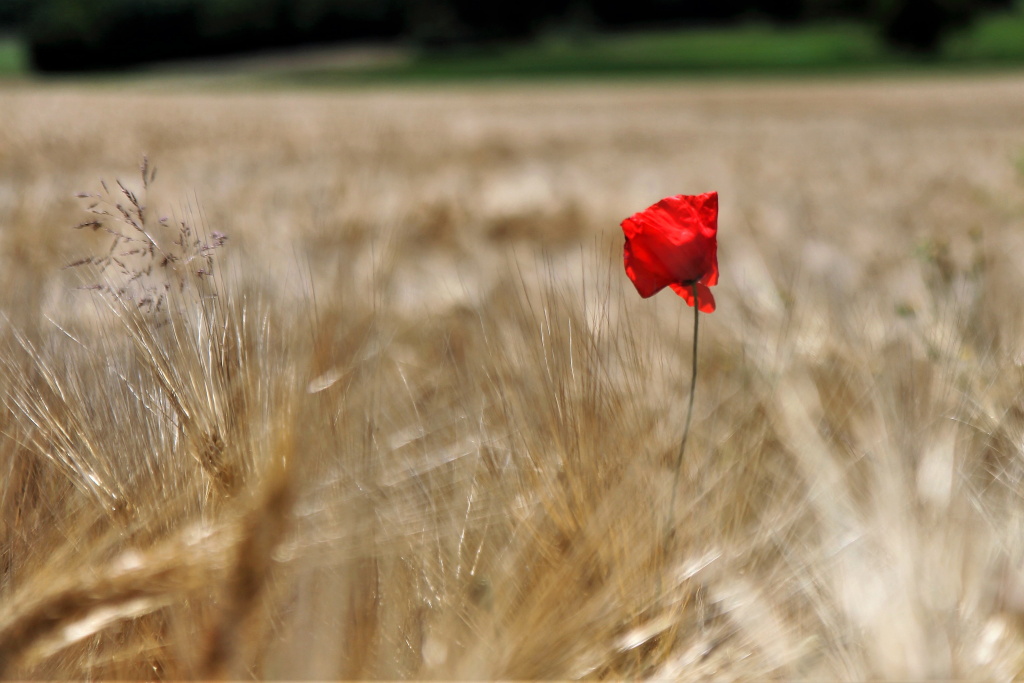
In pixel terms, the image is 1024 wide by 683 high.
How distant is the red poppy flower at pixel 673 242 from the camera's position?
0.58 m

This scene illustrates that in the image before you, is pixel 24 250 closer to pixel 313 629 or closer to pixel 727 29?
pixel 313 629

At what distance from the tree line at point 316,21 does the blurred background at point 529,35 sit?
0.04 meters

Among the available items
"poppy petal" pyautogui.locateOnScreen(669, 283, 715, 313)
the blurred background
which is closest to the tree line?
the blurred background

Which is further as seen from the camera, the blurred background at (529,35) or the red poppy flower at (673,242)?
the blurred background at (529,35)

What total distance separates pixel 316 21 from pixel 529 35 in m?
8.73

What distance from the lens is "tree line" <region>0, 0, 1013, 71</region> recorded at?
32000mm

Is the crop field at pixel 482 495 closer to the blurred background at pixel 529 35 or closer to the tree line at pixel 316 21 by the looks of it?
the blurred background at pixel 529 35

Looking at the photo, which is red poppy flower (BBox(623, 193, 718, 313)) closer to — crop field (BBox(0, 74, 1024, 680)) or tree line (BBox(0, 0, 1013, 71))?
crop field (BBox(0, 74, 1024, 680))

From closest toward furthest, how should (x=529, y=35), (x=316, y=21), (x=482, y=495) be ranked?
1. (x=482, y=495)
2. (x=529, y=35)
3. (x=316, y=21)

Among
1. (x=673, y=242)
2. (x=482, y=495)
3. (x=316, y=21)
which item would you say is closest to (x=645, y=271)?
(x=673, y=242)

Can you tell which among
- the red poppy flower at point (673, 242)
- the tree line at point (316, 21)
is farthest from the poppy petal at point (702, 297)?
the tree line at point (316, 21)

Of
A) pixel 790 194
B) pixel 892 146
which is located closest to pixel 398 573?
pixel 790 194

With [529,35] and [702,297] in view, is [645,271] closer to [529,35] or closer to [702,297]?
[702,297]

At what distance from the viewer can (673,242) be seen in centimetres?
58
